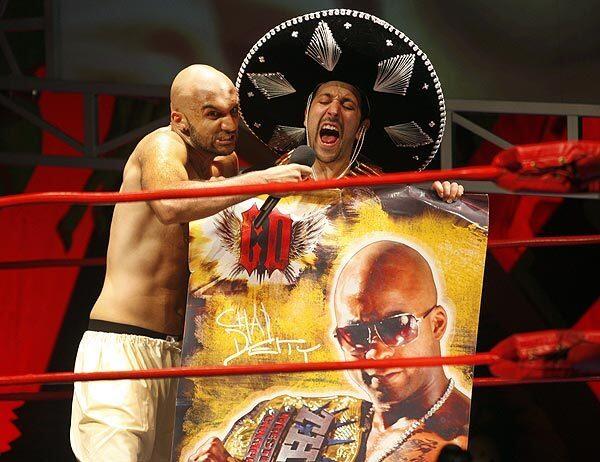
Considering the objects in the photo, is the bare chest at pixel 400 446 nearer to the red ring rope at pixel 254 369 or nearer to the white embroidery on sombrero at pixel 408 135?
the red ring rope at pixel 254 369

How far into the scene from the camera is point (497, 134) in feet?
11.4

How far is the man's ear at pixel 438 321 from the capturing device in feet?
7.19

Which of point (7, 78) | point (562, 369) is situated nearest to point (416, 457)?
point (562, 369)

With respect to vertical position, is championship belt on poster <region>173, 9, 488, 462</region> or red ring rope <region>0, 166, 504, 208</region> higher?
red ring rope <region>0, 166, 504, 208</region>

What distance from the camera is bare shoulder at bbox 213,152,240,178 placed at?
264 centimetres

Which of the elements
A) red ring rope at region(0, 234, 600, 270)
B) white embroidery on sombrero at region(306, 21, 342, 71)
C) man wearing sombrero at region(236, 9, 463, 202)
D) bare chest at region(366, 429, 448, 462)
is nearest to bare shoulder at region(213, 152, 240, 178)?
man wearing sombrero at region(236, 9, 463, 202)

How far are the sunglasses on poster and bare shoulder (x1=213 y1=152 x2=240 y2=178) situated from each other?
64 centimetres

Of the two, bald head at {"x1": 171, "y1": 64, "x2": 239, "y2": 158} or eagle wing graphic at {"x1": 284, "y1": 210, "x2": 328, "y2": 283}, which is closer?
eagle wing graphic at {"x1": 284, "y1": 210, "x2": 328, "y2": 283}

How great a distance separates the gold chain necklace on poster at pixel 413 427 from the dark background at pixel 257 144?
4.19 ft

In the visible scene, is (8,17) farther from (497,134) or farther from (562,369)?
(562,369)

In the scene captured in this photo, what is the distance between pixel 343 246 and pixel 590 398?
64.1 inches
